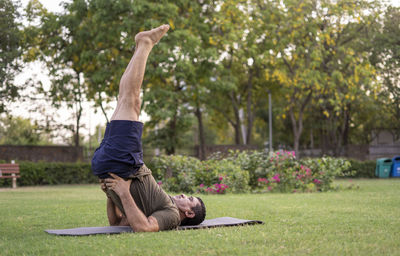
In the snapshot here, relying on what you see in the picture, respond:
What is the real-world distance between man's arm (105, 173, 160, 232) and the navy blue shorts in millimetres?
104

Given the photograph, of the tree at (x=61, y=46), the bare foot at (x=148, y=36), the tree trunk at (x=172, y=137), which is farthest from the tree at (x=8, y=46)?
the bare foot at (x=148, y=36)

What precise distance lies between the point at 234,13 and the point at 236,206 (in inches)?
747

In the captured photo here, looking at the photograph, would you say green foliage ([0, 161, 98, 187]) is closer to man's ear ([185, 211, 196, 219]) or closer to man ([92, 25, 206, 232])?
man's ear ([185, 211, 196, 219])

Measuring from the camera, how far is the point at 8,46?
78.9 ft

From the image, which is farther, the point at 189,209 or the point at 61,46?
the point at 61,46

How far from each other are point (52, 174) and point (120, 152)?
64.6 ft

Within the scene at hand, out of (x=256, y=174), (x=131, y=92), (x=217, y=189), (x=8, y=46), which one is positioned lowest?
(x=217, y=189)

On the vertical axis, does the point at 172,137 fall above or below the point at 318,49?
below

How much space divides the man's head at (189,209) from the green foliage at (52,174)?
17.8m

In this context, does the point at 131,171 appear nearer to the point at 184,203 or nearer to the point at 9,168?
the point at 184,203

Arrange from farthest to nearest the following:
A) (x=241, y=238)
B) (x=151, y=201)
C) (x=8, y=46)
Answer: (x=8, y=46) → (x=151, y=201) → (x=241, y=238)

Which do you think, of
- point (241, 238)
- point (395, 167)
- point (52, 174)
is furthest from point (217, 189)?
point (395, 167)

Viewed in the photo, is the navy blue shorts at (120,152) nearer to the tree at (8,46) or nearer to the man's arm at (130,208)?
the man's arm at (130,208)

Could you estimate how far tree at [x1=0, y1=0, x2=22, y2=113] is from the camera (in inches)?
891
